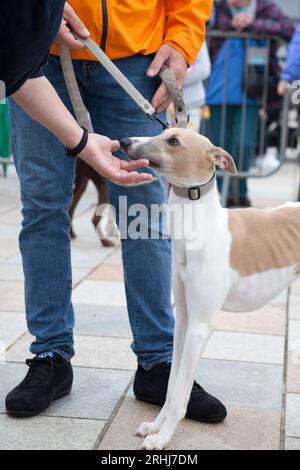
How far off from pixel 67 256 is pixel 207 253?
69 centimetres

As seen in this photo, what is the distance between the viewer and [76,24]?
2609 millimetres

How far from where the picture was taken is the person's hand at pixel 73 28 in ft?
8.55

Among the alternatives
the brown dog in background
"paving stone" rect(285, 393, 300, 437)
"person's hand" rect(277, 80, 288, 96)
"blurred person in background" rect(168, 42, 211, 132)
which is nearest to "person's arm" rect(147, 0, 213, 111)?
"paving stone" rect(285, 393, 300, 437)

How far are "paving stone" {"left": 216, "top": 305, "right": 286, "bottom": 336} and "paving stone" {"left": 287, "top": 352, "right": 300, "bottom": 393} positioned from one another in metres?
0.38

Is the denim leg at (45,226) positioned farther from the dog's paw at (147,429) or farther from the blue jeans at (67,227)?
the dog's paw at (147,429)

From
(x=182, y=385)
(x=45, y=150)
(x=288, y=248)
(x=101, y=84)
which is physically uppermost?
(x=101, y=84)

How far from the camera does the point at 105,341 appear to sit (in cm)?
368

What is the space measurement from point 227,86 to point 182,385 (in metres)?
5.36

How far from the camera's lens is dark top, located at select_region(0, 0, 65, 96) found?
1.89 m

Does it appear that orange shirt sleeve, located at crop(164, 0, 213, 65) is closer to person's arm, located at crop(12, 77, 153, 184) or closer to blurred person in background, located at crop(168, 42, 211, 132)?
person's arm, located at crop(12, 77, 153, 184)

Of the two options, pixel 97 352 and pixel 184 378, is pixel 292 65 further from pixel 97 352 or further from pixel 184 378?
pixel 184 378

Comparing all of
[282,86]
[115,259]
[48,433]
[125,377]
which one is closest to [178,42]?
[125,377]
